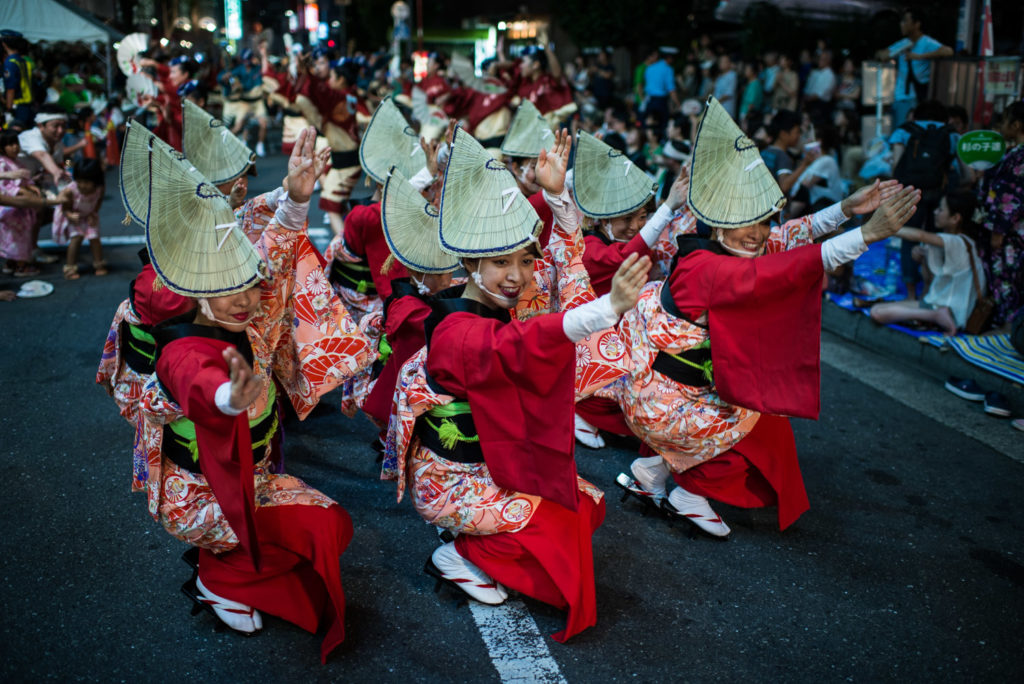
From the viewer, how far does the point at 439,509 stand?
2.94 metres

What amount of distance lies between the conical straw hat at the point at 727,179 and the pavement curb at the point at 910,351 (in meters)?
2.74

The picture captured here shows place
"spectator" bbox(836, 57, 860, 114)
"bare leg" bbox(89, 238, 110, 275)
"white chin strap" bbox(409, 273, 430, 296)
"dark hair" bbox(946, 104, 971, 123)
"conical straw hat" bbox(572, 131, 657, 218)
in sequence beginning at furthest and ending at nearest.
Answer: "spectator" bbox(836, 57, 860, 114), "bare leg" bbox(89, 238, 110, 275), "dark hair" bbox(946, 104, 971, 123), "conical straw hat" bbox(572, 131, 657, 218), "white chin strap" bbox(409, 273, 430, 296)

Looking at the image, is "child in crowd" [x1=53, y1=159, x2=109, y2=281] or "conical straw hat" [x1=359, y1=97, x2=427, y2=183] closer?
"conical straw hat" [x1=359, y1=97, x2=427, y2=183]

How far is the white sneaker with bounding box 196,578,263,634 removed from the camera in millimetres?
2914

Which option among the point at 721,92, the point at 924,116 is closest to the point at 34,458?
the point at 924,116

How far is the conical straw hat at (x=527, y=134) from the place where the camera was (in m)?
5.24

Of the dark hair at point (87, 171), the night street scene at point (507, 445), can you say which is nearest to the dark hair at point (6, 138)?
the dark hair at point (87, 171)

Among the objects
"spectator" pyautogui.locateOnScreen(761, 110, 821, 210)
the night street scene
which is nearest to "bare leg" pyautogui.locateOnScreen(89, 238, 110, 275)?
the night street scene

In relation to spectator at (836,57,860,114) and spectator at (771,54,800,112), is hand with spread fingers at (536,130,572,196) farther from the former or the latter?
spectator at (771,54,800,112)

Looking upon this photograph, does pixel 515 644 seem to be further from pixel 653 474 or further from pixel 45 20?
pixel 45 20

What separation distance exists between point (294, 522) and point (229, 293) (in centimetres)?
80

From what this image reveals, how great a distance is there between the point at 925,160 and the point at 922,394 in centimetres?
230

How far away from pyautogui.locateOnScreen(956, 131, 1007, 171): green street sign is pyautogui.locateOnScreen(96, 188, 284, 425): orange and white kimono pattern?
194 inches

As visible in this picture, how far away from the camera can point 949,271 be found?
5969mm
